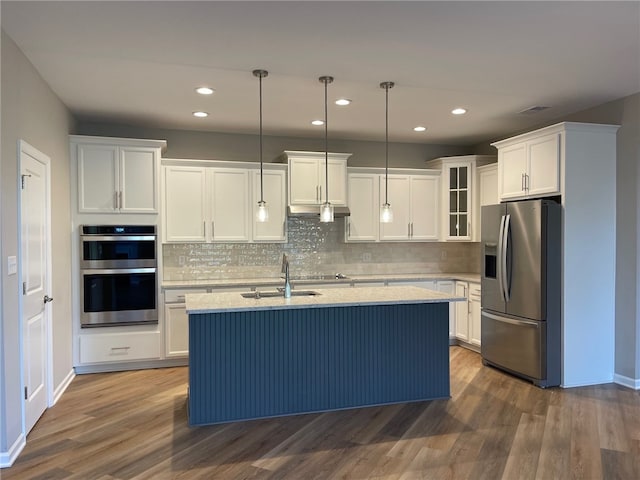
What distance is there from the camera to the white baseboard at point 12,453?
286 cm

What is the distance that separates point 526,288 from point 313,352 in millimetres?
2128

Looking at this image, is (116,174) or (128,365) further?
(128,365)

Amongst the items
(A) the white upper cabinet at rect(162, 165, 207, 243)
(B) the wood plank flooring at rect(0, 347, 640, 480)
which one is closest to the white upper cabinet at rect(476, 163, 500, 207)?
(B) the wood plank flooring at rect(0, 347, 640, 480)

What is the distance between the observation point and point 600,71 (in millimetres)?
3664

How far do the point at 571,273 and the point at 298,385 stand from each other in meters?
2.66

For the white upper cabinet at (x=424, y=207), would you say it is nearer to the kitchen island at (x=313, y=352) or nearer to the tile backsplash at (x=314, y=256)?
the tile backsplash at (x=314, y=256)

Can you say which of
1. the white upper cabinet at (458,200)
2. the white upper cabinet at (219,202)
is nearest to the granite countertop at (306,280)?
the white upper cabinet at (219,202)

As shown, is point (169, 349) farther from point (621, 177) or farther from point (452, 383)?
point (621, 177)

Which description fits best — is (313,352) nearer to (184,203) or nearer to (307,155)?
(184,203)

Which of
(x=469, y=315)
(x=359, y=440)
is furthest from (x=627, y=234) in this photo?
(x=359, y=440)

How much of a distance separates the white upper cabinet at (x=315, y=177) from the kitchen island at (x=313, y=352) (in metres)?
1.80

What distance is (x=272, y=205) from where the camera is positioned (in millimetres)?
5590

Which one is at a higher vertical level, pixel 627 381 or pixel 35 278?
pixel 35 278

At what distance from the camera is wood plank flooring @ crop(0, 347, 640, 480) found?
9.30 ft
